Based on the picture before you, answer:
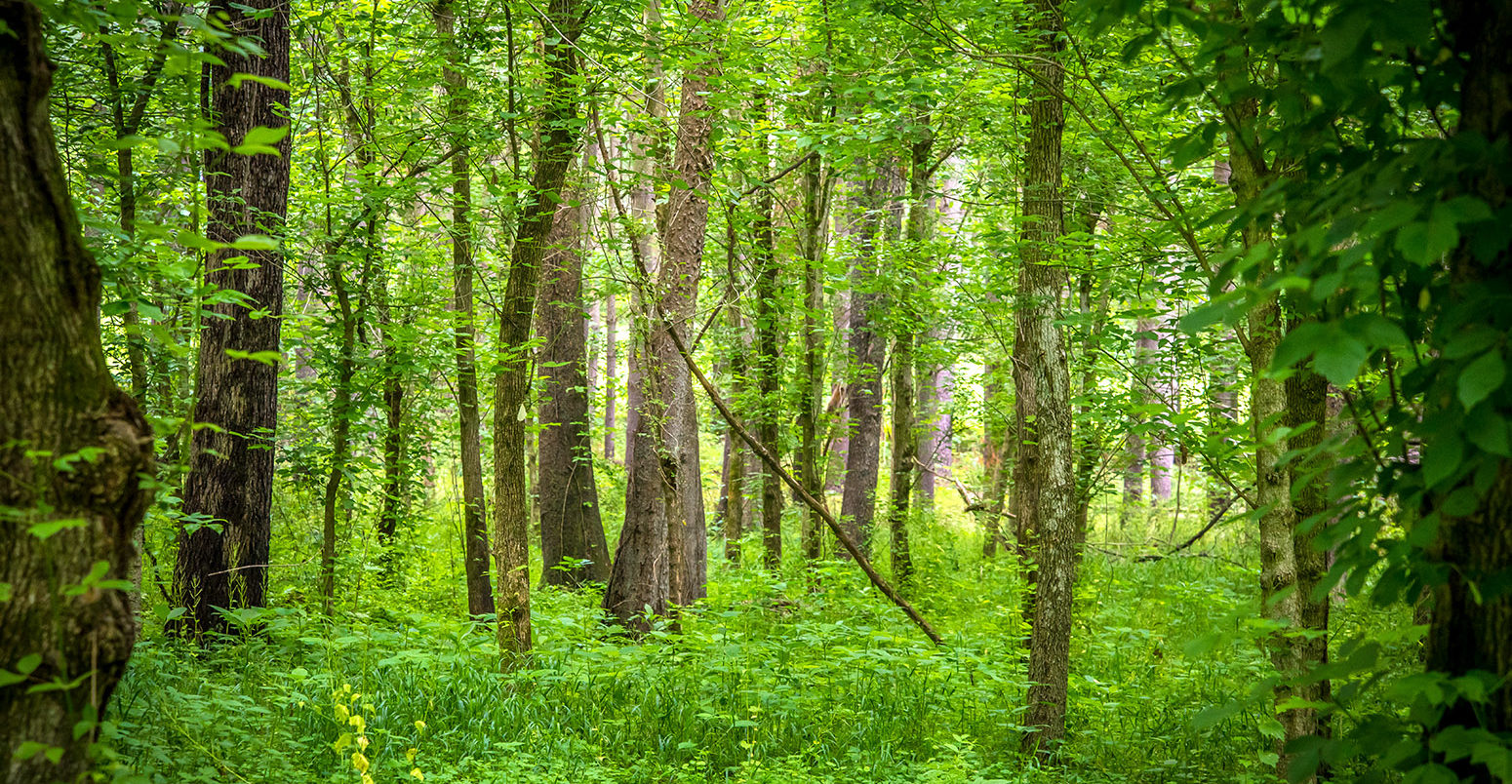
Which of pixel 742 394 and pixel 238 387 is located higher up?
pixel 742 394

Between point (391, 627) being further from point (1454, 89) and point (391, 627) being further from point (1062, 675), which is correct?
A: point (1454, 89)

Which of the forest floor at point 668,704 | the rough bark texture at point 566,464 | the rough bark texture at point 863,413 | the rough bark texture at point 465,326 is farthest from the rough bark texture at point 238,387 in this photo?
the rough bark texture at point 863,413

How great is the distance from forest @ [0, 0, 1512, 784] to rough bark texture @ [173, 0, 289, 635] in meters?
0.04

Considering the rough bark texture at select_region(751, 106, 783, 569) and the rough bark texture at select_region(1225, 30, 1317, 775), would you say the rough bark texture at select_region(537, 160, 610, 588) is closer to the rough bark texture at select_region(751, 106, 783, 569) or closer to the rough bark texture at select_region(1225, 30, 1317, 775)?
the rough bark texture at select_region(751, 106, 783, 569)

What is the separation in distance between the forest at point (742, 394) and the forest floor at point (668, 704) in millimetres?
43

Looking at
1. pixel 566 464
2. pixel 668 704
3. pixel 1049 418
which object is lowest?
pixel 668 704

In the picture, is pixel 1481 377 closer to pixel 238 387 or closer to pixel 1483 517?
pixel 1483 517

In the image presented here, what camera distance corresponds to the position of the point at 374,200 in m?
7.17

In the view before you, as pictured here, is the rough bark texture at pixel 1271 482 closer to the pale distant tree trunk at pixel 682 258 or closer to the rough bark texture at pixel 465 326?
the pale distant tree trunk at pixel 682 258

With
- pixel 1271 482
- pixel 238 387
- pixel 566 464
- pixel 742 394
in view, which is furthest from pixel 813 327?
pixel 1271 482

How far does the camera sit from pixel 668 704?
5828mm

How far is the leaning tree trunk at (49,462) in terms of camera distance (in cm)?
189

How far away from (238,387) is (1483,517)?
7.14 meters

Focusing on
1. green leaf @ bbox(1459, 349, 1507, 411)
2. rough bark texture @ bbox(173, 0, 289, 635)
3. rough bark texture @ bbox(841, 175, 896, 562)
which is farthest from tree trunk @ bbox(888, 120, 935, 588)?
green leaf @ bbox(1459, 349, 1507, 411)
